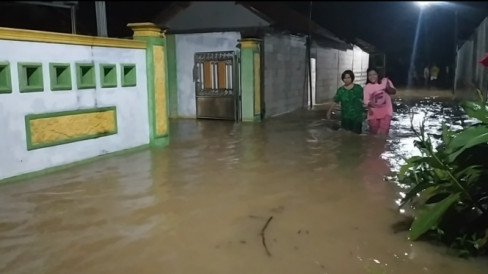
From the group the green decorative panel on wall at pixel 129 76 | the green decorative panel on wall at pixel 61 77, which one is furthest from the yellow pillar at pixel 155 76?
the green decorative panel on wall at pixel 61 77

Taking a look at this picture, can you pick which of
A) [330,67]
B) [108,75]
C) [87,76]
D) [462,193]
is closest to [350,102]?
[108,75]

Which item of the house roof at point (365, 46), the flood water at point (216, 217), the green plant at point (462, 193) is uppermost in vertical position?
the house roof at point (365, 46)

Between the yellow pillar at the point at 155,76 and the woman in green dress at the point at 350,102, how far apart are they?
3.23 meters

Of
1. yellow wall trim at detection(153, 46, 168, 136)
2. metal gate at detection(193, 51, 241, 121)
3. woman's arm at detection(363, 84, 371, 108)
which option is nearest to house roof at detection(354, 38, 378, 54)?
metal gate at detection(193, 51, 241, 121)

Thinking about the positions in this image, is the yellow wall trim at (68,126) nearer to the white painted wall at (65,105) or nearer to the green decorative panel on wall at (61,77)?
the white painted wall at (65,105)

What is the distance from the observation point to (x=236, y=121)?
40.1ft

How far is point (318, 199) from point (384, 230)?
1066 millimetres

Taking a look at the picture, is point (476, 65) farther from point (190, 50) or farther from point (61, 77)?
point (61, 77)

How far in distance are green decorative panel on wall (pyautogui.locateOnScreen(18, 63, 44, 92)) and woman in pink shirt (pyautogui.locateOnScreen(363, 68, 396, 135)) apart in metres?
5.64

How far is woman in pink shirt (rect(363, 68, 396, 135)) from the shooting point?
877 cm

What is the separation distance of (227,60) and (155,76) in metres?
4.14

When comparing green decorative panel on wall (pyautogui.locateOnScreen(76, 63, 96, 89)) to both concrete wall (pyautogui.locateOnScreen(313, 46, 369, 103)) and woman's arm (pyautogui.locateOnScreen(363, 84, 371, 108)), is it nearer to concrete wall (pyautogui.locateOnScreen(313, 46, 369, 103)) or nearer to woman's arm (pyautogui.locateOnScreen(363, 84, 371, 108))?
woman's arm (pyautogui.locateOnScreen(363, 84, 371, 108))

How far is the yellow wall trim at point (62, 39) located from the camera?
19.0 feet

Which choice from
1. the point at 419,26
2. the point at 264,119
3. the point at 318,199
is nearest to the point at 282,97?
the point at 264,119
